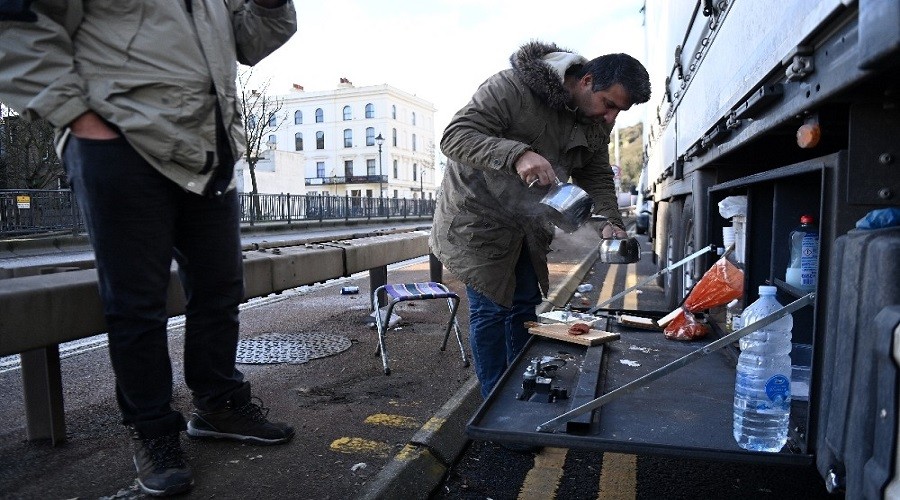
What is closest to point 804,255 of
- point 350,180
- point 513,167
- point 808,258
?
point 808,258

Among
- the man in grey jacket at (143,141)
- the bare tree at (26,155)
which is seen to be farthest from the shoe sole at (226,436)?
the bare tree at (26,155)

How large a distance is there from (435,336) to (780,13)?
369 centimetres

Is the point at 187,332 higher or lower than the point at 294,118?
lower

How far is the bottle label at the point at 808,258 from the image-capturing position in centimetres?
246

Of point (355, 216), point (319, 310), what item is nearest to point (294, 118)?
point (355, 216)

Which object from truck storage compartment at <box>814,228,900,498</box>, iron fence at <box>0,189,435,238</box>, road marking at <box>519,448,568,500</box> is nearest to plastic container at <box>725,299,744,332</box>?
road marking at <box>519,448,568,500</box>

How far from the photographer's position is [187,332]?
8.91ft

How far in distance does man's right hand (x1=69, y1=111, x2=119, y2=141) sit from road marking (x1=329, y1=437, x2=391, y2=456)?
5.30 feet

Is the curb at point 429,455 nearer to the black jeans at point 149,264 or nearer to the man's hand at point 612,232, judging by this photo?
the black jeans at point 149,264

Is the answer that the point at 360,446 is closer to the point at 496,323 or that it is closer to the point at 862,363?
the point at 496,323

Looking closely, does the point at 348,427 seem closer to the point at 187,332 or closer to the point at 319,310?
the point at 187,332

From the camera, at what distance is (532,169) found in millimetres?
2621

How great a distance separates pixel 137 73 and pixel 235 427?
1.55m

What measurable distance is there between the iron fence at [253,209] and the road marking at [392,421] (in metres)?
3.39
